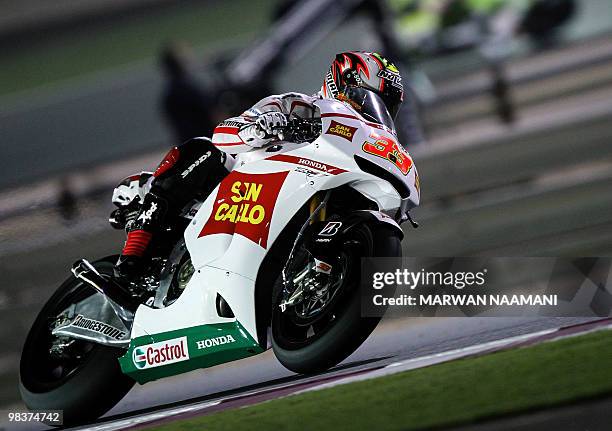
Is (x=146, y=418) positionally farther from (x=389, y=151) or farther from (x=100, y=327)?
(x=389, y=151)

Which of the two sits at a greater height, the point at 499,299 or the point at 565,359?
the point at 499,299

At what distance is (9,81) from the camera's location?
6.88m

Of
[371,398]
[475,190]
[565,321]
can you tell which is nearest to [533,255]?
[475,190]

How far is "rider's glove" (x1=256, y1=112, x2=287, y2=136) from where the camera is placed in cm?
415

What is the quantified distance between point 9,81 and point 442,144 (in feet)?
9.22

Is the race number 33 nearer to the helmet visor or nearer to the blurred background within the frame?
the helmet visor

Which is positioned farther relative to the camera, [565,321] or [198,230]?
[565,321]

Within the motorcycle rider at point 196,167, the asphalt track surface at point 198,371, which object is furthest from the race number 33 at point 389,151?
the asphalt track surface at point 198,371

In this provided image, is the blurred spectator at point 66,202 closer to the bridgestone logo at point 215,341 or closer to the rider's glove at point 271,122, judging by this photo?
the bridgestone logo at point 215,341

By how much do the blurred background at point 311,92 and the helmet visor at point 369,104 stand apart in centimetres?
222

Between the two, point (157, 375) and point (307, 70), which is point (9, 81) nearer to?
point (307, 70)

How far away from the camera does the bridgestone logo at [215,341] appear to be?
4.17 m

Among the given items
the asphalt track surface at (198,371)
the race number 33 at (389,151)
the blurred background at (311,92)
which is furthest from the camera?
the blurred background at (311,92)

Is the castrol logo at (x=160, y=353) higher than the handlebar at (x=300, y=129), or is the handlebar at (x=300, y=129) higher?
the handlebar at (x=300, y=129)
